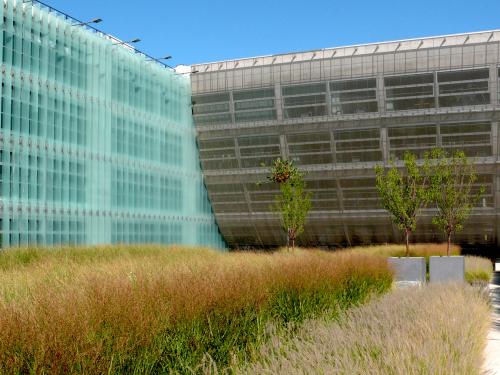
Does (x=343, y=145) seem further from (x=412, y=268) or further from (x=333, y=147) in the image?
(x=412, y=268)

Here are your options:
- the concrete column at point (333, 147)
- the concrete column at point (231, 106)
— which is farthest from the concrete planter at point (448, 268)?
the concrete column at point (231, 106)

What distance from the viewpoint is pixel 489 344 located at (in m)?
10.7

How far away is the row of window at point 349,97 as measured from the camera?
41094 millimetres

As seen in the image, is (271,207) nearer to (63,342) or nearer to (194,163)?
(194,163)

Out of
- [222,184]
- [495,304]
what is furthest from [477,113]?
[495,304]

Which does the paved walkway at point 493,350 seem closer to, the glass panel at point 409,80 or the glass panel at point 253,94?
the glass panel at point 409,80

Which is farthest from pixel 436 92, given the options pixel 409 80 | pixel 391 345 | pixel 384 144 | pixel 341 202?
pixel 391 345

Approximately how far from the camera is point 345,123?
43812mm

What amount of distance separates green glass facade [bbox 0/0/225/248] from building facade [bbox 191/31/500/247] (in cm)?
309

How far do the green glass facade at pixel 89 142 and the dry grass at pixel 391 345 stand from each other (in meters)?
25.3

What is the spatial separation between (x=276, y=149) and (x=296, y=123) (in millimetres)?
2785

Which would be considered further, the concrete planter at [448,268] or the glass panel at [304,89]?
the glass panel at [304,89]

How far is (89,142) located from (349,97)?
59.6 feet

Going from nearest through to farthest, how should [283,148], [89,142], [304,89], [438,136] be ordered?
1. [89,142]
2. [438,136]
3. [304,89]
4. [283,148]
